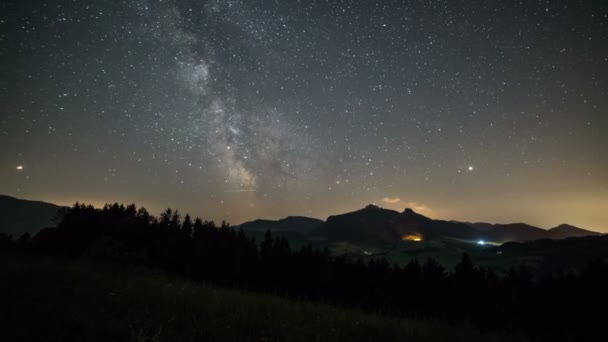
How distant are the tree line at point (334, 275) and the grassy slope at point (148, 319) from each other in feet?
127

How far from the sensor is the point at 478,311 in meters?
55.7

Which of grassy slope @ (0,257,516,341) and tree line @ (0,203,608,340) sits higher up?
grassy slope @ (0,257,516,341)

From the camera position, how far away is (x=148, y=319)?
438 centimetres

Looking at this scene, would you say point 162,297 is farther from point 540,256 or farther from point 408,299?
point 540,256

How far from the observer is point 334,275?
60438 millimetres

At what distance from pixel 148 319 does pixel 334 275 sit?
2359 inches

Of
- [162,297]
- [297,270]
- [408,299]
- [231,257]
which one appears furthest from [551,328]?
[162,297]

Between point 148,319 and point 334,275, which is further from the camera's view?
point 334,275

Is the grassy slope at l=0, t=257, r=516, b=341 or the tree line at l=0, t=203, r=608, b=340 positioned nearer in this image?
the grassy slope at l=0, t=257, r=516, b=341

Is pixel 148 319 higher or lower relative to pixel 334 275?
higher

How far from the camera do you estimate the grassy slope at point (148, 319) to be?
12.4ft

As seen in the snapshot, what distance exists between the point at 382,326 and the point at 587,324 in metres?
61.6

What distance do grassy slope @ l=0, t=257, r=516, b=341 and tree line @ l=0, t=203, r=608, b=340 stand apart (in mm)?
38724

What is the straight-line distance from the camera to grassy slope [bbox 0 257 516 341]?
3.77 meters
